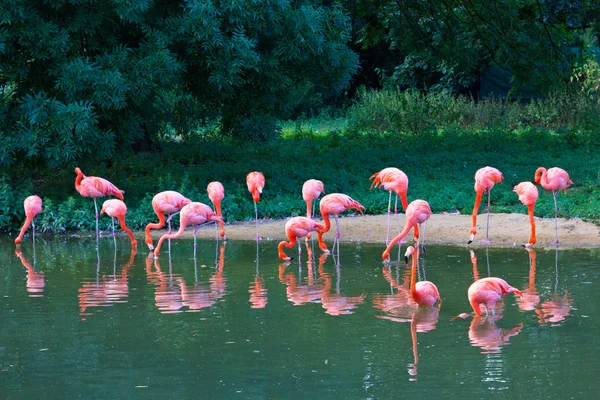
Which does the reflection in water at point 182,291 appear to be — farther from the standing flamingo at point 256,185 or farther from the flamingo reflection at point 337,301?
the standing flamingo at point 256,185

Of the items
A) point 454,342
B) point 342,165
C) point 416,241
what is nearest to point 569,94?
point 342,165

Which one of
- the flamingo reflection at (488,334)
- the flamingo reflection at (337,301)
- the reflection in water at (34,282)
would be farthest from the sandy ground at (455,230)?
the flamingo reflection at (488,334)

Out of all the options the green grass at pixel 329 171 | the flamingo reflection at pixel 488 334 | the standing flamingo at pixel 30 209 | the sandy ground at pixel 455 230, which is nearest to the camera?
the flamingo reflection at pixel 488 334

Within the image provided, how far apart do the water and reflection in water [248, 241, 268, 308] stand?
0.03 m

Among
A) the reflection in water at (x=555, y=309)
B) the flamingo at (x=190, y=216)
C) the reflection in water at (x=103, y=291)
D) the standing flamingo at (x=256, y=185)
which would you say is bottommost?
the reflection in water at (x=555, y=309)

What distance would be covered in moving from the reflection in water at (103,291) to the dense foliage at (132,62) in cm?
291

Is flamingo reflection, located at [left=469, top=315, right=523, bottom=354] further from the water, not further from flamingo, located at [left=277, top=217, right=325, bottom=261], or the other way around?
flamingo, located at [left=277, top=217, right=325, bottom=261]

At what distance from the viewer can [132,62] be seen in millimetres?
11055

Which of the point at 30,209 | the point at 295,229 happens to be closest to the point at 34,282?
the point at 30,209

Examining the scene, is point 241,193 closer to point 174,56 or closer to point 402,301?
point 174,56

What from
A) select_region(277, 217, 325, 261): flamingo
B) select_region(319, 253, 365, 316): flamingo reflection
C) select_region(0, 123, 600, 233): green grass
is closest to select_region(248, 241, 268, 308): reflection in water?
select_region(319, 253, 365, 316): flamingo reflection

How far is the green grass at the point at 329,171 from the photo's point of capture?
11.3 m

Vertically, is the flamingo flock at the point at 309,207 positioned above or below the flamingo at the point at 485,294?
above

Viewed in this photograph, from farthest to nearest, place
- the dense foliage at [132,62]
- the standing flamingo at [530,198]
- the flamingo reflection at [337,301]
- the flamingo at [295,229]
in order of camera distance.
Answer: the dense foliage at [132,62], the standing flamingo at [530,198], the flamingo at [295,229], the flamingo reflection at [337,301]
